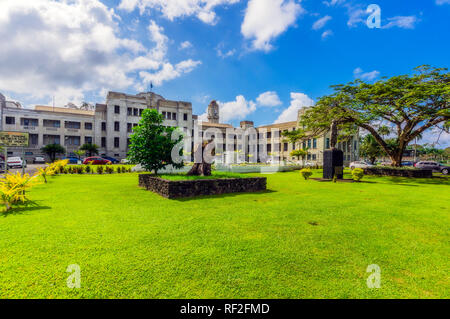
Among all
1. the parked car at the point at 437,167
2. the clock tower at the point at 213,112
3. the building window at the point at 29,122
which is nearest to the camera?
the parked car at the point at 437,167

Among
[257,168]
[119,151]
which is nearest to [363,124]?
[257,168]

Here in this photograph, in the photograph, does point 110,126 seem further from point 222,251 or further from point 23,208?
point 222,251

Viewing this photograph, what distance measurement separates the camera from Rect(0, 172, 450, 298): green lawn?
2.99 meters

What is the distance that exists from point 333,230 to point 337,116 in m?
18.5

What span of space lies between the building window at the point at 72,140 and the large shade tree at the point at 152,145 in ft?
129

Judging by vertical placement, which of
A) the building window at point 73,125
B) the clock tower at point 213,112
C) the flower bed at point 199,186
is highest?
the clock tower at point 213,112

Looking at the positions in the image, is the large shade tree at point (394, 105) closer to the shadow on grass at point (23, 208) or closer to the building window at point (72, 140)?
the shadow on grass at point (23, 208)

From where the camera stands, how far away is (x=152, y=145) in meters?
12.2

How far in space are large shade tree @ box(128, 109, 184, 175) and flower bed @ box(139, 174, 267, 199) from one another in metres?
1.05

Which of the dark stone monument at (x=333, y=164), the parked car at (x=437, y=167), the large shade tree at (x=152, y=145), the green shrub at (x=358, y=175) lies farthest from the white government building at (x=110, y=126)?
the large shade tree at (x=152, y=145)

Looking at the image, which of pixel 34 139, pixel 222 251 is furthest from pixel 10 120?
pixel 222 251

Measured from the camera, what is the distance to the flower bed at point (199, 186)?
30.6 feet

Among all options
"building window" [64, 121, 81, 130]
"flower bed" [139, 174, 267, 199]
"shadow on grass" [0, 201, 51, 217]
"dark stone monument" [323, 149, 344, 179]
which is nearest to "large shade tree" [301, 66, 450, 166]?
"dark stone monument" [323, 149, 344, 179]

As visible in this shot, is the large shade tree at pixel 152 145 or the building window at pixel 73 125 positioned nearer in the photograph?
the large shade tree at pixel 152 145
